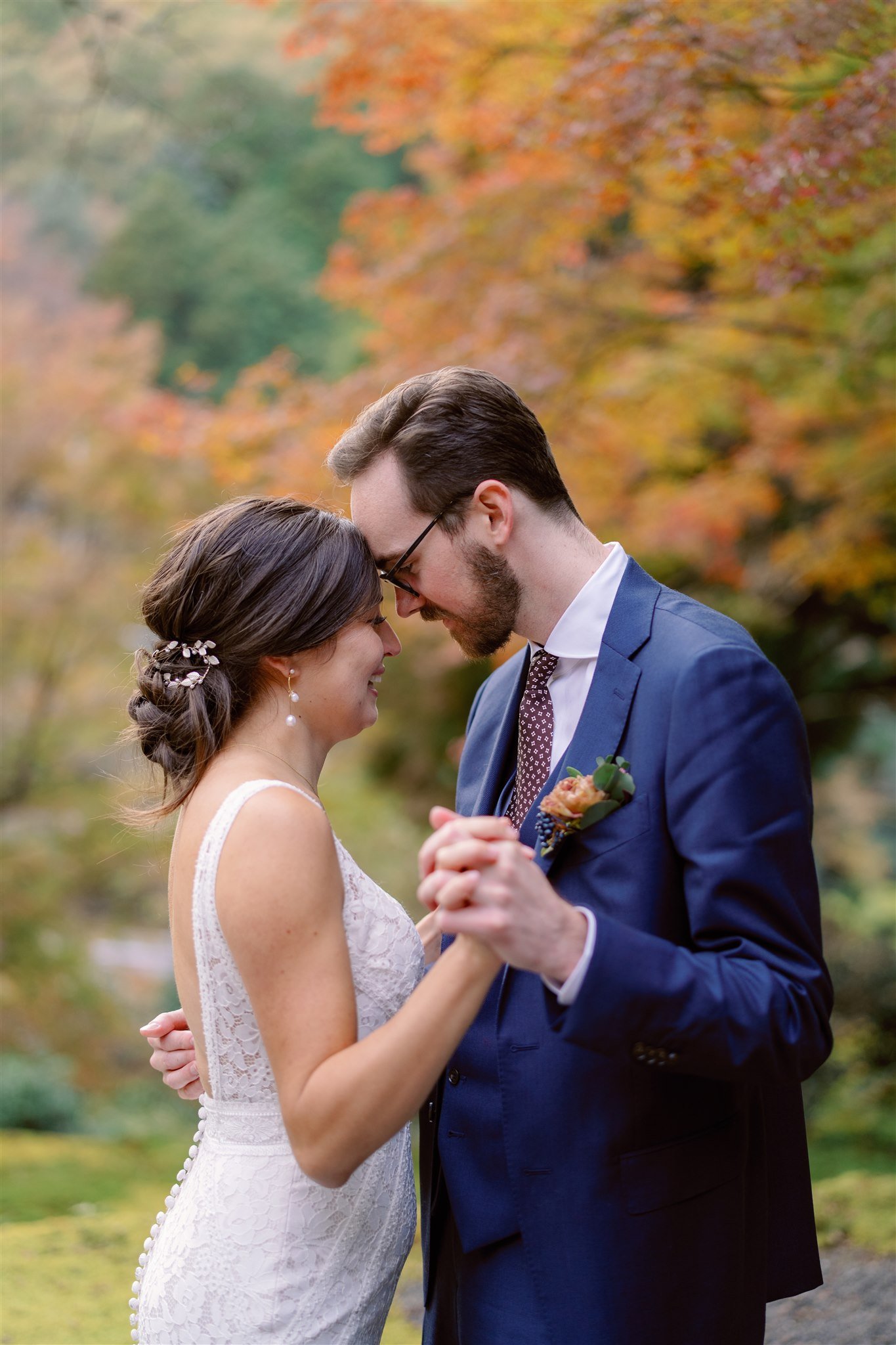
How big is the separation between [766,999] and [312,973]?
0.72m

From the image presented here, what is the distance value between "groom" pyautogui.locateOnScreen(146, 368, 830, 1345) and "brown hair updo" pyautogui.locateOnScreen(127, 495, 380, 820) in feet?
0.93

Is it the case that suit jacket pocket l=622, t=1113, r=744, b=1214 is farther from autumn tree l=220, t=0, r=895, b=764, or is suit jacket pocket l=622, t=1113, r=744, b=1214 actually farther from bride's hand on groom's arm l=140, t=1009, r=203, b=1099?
autumn tree l=220, t=0, r=895, b=764

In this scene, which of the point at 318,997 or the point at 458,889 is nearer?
the point at 458,889

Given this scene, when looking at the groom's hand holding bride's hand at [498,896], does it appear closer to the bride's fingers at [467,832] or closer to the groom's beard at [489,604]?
the bride's fingers at [467,832]

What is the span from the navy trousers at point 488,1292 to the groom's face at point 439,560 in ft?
4.02

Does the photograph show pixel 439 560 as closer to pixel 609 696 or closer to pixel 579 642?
pixel 579 642

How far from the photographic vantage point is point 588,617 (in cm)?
251

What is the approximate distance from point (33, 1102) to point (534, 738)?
7233mm

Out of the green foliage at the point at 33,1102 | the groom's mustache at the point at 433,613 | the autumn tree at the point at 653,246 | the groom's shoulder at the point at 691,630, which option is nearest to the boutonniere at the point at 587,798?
the groom's shoulder at the point at 691,630

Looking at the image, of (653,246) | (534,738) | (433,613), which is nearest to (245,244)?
(653,246)

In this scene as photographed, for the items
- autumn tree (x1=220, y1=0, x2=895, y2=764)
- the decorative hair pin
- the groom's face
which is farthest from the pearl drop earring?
autumn tree (x1=220, y1=0, x2=895, y2=764)

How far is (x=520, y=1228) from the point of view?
2.14 m

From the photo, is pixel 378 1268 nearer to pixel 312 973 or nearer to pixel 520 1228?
pixel 520 1228

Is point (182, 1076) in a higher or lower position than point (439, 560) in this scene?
lower
